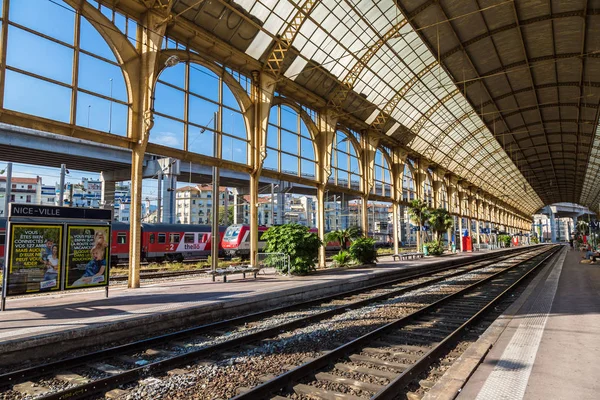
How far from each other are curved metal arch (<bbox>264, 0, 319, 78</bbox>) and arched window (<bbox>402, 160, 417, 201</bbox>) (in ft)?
A: 72.0

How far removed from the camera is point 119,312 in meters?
9.08

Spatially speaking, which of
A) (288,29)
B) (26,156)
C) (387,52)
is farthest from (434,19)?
(26,156)

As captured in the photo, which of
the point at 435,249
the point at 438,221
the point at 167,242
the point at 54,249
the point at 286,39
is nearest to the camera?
the point at 54,249

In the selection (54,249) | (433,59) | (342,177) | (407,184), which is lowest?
(54,249)

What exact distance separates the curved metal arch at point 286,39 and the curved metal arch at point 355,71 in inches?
222

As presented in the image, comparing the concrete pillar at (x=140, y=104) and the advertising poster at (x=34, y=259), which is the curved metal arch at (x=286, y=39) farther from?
the advertising poster at (x=34, y=259)

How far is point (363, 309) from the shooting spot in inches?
437

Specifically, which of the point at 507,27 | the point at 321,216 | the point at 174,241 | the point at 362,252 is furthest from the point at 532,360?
the point at 174,241

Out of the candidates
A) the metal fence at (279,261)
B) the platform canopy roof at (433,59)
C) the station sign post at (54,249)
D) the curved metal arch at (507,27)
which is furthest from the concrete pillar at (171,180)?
the curved metal arch at (507,27)

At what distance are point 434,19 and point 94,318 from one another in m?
24.7

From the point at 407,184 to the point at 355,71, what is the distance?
18.5 m

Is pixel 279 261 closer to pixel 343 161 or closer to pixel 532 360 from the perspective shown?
pixel 343 161

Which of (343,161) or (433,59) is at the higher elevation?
(433,59)

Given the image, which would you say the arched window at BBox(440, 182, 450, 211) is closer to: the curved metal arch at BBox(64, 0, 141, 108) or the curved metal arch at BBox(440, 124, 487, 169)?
the curved metal arch at BBox(440, 124, 487, 169)
